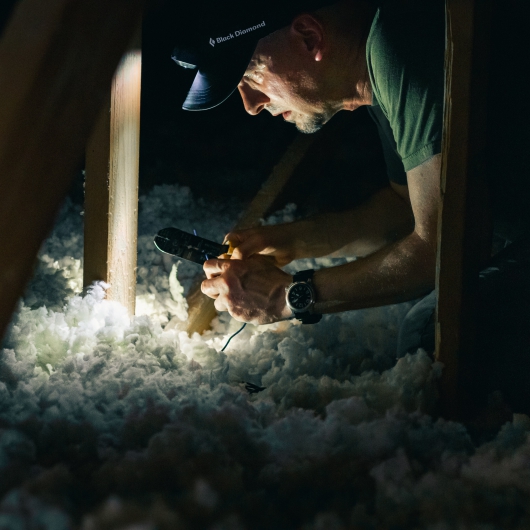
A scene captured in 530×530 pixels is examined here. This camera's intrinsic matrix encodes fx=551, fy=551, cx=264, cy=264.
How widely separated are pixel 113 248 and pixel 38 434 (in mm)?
651

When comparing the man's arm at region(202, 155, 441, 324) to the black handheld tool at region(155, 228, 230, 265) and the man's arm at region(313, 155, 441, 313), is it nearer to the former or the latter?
the man's arm at region(313, 155, 441, 313)

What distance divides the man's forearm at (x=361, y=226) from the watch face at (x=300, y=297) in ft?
1.32

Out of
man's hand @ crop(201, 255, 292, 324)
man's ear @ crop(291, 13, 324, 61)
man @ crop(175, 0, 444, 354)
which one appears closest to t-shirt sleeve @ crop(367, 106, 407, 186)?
man @ crop(175, 0, 444, 354)

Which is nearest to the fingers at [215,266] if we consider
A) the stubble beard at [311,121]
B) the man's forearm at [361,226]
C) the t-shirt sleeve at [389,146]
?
the man's forearm at [361,226]

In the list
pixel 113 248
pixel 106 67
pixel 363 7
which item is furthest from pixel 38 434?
pixel 363 7

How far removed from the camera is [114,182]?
52.8 inches

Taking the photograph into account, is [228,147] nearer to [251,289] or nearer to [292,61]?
[292,61]

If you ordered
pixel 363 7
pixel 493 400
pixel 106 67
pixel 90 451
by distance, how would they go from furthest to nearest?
pixel 363 7, pixel 493 400, pixel 90 451, pixel 106 67

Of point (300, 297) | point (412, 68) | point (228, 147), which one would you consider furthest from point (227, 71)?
point (228, 147)

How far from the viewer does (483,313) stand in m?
1.03

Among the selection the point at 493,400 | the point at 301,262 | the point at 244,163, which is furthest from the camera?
the point at 244,163

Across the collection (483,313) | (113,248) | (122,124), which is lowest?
(483,313)

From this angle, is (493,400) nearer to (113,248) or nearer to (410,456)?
(410,456)

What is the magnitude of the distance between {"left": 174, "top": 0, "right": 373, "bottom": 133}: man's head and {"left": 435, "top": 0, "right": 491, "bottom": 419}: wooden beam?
50cm
